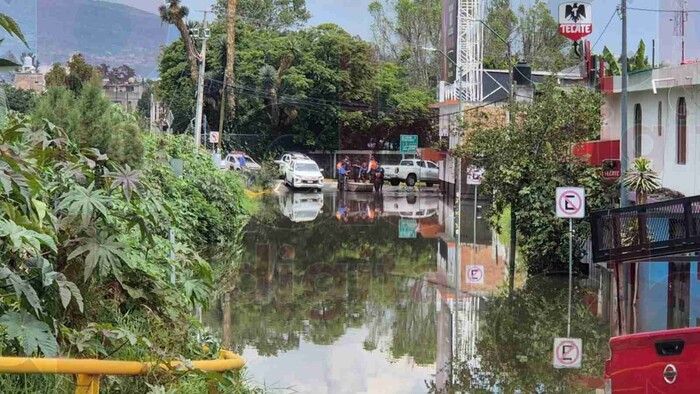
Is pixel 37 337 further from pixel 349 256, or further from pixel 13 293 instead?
pixel 349 256

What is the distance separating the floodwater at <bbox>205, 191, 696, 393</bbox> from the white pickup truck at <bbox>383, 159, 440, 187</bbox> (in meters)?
29.5

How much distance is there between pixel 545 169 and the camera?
19781 millimetres

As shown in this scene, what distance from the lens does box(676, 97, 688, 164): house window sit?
62.2ft

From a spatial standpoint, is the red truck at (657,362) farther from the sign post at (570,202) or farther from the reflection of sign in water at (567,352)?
the sign post at (570,202)

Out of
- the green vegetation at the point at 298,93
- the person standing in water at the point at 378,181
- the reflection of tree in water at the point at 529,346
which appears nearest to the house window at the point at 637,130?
the reflection of tree in water at the point at 529,346

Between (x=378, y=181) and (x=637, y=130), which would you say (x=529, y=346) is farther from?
(x=378, y=181)

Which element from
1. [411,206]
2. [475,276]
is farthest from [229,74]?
[475,276]

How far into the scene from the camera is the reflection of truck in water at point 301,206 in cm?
Answer: 3325

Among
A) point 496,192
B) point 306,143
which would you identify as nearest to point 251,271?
point 496,192

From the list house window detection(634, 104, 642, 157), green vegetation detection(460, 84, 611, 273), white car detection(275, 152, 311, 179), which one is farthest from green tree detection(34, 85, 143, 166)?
white car detection(275, 152, 311, 179)

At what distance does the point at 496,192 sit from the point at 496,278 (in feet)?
8.83

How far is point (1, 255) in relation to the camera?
477cm

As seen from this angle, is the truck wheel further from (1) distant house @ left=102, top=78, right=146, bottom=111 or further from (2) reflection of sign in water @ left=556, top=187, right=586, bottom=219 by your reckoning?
(2) reflection of sign in water @ left=556, top=187, right=586, bottom=219

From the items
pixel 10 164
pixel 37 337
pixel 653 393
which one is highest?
pixel 10 164
